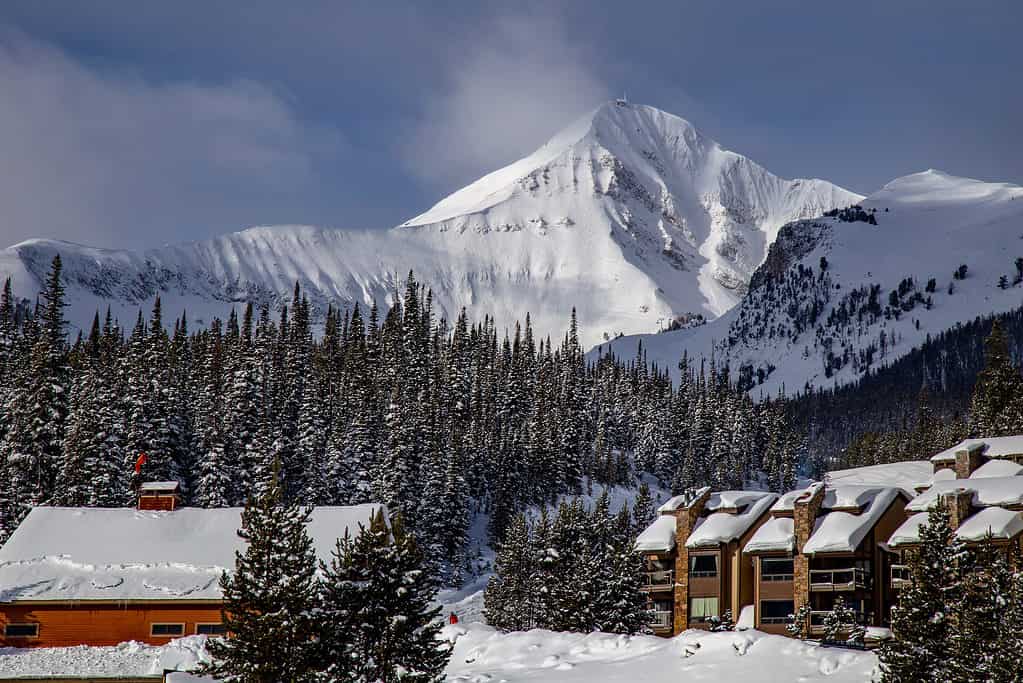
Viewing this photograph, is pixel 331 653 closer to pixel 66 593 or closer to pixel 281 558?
pixel 281 558

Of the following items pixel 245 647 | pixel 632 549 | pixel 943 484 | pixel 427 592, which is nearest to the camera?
A: pixel 245 647

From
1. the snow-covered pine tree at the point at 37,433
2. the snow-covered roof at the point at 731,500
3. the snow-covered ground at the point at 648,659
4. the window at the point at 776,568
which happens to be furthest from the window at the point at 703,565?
the snow-covered pine tree at the point at 37,433

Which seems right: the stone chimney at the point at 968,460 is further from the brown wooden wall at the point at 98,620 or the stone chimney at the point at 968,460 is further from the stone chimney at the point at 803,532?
the brown wooden wall at the point at 98,620

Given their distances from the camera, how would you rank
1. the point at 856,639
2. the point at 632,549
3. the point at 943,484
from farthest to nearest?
1. the point at 632,549
2. the point at 943,484
3. the point at 856,639

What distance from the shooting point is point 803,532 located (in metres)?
65.9

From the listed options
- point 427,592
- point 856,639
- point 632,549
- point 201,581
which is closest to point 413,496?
point 632,549

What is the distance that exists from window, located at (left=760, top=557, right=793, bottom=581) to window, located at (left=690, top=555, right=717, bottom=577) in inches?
130

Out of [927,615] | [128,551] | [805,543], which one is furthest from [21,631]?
[927,615]

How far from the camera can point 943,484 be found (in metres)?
63.8

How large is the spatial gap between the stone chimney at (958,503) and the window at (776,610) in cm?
1016

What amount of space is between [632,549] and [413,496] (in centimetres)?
4038

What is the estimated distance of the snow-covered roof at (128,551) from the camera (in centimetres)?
5891

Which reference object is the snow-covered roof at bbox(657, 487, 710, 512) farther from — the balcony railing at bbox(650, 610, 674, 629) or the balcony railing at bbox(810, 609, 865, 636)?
the balcony railing at bbox(810, 609, 865, 636)

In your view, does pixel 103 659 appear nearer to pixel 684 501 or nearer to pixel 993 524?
pixel 684 501
